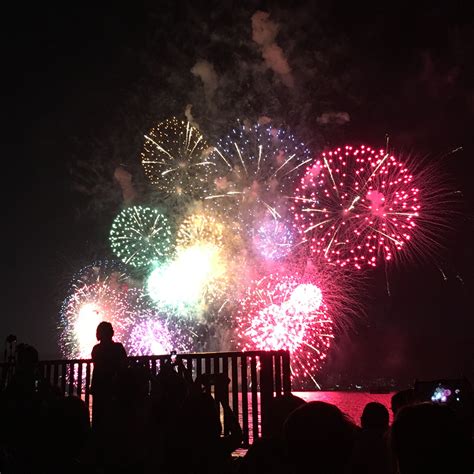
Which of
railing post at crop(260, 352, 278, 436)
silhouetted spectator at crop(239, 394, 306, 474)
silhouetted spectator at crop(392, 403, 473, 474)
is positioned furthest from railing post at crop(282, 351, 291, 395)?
silhouetted spectator at crop(392, 403, 473, 474)

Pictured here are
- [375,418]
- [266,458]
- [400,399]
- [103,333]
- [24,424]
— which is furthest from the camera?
[103,333]

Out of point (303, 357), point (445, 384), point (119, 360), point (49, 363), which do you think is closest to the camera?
point (445, 384)

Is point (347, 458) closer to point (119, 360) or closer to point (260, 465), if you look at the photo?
point (260, 465)

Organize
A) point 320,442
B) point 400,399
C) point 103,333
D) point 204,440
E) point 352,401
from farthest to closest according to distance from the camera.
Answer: point 352,401
point 103,333
point 400,399
point 204,440
point 320,442

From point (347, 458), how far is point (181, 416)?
185cm

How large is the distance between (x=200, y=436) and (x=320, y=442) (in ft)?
5.72

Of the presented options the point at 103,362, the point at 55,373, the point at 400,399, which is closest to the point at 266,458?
the point at 400,399

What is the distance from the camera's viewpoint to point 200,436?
3.98 metres

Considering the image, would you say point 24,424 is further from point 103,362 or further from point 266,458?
point 266,458

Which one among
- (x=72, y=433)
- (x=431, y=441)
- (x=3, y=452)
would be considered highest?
(x=431, y=441)

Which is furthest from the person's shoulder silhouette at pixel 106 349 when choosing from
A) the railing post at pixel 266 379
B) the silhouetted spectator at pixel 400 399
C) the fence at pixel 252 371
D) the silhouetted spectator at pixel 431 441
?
the silhouetted spectator at pixel 431 441

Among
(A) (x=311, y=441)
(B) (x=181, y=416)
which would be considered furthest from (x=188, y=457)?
(A) (x=311, y=441)

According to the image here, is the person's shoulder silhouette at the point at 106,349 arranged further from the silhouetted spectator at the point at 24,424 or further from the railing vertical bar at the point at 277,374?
the railing vertical bar at the point at 277,374

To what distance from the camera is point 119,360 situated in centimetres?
762
